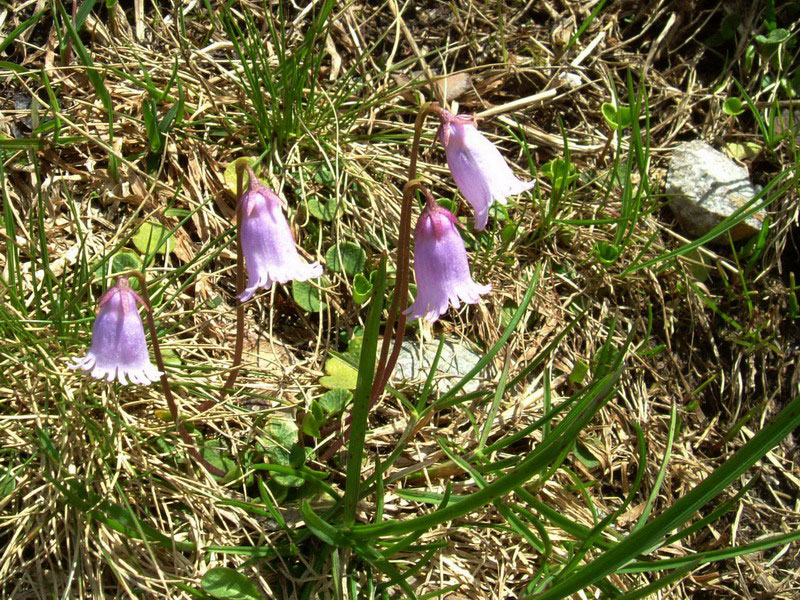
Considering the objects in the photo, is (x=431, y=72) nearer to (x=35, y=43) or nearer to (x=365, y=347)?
(x=35, y=43)

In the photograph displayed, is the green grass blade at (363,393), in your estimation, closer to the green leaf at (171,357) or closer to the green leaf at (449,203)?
Result: the green leaf at (171,357)

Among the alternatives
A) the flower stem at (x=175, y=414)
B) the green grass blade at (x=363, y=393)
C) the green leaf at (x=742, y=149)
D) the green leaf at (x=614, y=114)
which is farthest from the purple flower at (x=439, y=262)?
the green leaf at (x=742, y=149)

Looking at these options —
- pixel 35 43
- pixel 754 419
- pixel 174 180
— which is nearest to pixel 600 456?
pixel 754 419

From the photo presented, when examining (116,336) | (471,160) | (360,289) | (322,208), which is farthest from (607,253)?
(116,336)

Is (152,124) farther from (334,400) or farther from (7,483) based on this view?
(7,483)

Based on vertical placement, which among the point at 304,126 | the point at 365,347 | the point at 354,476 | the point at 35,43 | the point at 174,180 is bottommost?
the point at 354,476

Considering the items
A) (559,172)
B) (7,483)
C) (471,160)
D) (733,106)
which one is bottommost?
(7,483)
